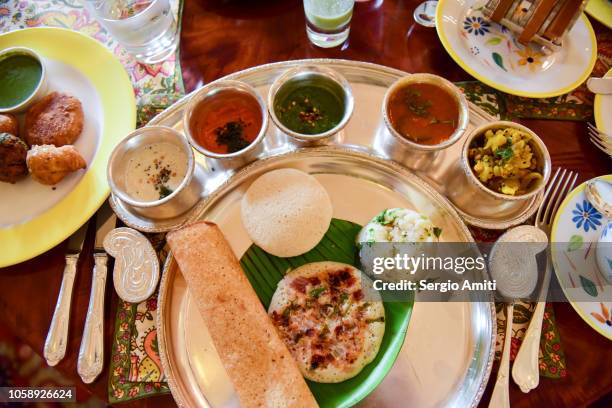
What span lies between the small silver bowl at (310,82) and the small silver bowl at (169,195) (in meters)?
0.45

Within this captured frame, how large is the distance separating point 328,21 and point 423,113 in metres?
0.69

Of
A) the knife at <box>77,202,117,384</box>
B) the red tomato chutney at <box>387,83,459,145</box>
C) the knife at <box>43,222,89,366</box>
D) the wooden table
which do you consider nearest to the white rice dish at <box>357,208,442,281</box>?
the red tomato chutney at <box>387,83,459,145</box>

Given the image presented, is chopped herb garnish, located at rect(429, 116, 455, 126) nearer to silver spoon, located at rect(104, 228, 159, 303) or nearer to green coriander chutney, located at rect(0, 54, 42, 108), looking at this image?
silver spoon, located at rect(104, 228, 159, 303)

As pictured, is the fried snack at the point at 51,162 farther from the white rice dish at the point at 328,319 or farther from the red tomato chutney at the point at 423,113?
the red tomato chutney at the point at 423,113

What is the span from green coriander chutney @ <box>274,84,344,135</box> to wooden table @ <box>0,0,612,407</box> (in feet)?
1.19

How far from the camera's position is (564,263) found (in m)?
1.76

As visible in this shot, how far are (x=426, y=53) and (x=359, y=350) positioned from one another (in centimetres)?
155

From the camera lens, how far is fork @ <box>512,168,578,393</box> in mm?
1643

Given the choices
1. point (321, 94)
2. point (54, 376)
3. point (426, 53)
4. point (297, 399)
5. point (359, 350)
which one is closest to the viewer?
point (297, 399)

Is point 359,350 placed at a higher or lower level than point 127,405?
higher

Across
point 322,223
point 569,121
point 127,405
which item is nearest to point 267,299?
point 322,223

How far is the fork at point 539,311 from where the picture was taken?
1.64 m

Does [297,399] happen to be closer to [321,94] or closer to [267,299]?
[267,299]

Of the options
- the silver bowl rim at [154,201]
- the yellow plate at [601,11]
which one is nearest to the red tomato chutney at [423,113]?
the silver bowl rim at [154,201]
